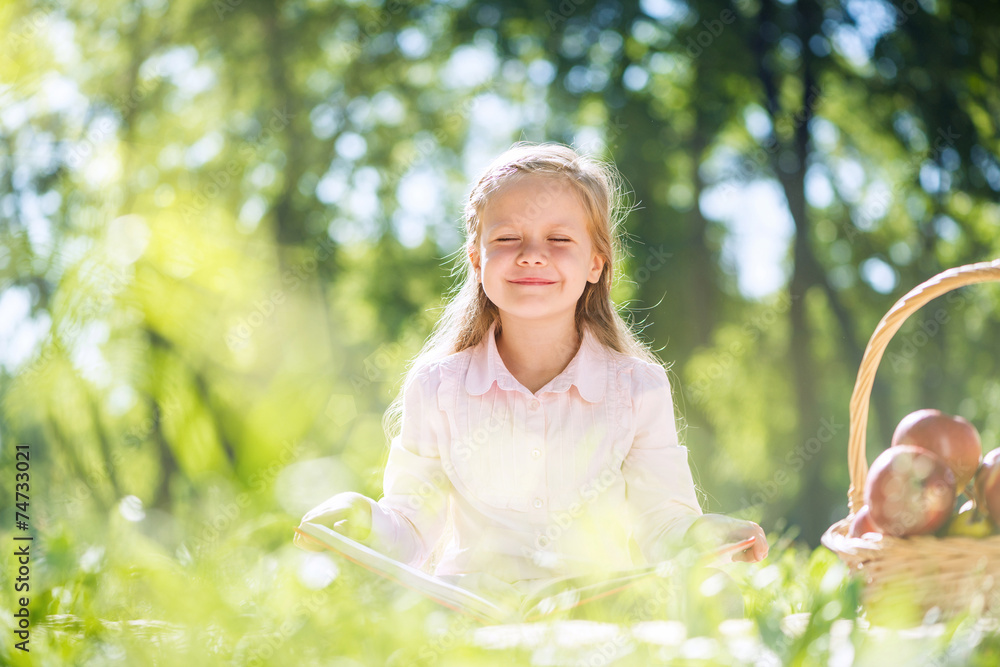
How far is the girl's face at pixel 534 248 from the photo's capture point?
1923 mm

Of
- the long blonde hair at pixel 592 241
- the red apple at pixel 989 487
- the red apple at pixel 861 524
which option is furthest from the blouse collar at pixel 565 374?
the red apple at pixel 989 487

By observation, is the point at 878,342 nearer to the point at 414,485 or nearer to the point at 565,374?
the point at 565,374

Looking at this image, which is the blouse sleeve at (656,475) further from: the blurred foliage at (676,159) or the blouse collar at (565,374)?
the blurred foliage at (676,159)

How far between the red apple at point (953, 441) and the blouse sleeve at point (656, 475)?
50 cm

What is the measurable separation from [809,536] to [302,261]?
5.46 metres

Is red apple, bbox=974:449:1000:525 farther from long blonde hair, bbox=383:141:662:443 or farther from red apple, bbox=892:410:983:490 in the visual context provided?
long blonde hair, bbox=383:141:662:443

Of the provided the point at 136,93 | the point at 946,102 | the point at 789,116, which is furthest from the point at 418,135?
the point at 946,102

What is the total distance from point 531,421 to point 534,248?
42 centimetres

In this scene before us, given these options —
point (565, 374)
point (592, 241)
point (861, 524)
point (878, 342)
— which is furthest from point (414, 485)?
point (878, 342)

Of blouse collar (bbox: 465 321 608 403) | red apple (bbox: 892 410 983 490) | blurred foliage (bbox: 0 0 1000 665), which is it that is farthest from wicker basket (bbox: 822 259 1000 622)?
blurred foliage (bbox: 0 0 1000 665)

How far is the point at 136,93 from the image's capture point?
6.17m

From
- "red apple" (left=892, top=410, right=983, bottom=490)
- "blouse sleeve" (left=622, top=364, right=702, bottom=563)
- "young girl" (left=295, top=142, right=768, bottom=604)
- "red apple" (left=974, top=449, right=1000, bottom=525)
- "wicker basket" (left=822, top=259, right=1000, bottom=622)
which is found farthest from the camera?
"young girl" (left=295, top=142, right=768, bottom=604)

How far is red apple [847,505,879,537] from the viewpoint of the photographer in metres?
1.67

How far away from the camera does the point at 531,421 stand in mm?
1955
